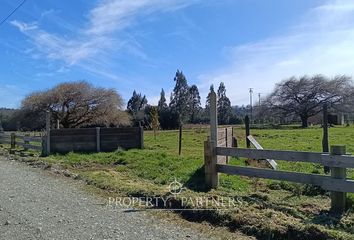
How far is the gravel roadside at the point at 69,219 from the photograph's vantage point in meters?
5.56

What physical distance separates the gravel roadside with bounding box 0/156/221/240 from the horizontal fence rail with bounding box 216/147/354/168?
8.35 ft

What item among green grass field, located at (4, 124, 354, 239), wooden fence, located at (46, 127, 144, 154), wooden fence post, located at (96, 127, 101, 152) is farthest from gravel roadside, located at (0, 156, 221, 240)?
wooden fence, located at (46, 127, 144, 154)

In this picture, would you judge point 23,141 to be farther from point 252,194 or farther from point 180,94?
point 180,94

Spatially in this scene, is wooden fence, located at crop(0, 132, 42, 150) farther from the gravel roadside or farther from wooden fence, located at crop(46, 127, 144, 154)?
the gravel roadside

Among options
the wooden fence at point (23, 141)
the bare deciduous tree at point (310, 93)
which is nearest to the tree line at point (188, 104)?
the bare deciduous tree at point (310, 93)

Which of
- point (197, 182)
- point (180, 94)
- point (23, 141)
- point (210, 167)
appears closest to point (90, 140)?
point (23, 141)

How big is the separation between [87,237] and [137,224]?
939 millimetres

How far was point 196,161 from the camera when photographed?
1278cm

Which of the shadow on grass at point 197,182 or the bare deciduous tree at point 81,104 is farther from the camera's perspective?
the bare deciduous tree at point 81,104

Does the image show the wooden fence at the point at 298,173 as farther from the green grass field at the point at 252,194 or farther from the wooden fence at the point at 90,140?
the wooden fence at the point at 90,140

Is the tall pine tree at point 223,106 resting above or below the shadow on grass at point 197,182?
above

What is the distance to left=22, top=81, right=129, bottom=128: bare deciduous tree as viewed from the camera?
148 feet

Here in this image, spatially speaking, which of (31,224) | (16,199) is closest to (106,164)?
(16,199)

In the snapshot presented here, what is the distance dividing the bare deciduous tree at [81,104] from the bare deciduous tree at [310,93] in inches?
1687
